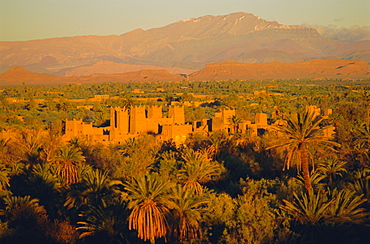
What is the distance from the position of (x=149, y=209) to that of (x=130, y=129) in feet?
82.1

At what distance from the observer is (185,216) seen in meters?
20.8

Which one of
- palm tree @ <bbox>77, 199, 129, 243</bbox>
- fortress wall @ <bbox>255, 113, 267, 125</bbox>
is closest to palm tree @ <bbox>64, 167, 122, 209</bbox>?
palm tree @ <bbox>77, 199, 129, 243</bbox>

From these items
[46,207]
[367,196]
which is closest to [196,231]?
[367,196]

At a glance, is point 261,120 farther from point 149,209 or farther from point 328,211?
point 149,209

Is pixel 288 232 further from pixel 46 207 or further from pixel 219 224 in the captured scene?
pixel 46 207

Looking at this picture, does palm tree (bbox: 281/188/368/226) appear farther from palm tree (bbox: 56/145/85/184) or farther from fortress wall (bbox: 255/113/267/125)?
fortress wall (bbox: 255/113/267/125)

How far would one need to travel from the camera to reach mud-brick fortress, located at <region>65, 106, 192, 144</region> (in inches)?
1617

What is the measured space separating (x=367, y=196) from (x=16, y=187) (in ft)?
58.3

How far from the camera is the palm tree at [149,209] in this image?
1958 centimetres

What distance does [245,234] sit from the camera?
19.4 meters

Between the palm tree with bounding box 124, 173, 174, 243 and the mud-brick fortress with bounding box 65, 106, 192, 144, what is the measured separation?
2028 cm

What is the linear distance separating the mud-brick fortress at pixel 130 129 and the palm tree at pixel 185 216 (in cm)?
1938

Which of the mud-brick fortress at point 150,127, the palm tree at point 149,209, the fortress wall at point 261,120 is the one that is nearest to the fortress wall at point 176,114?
the mud-brick fortress at point 150,127

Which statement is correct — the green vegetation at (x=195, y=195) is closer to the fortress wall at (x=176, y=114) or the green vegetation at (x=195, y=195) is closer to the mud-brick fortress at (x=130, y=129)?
the mud-brick fortress at (x=130, y=129)
